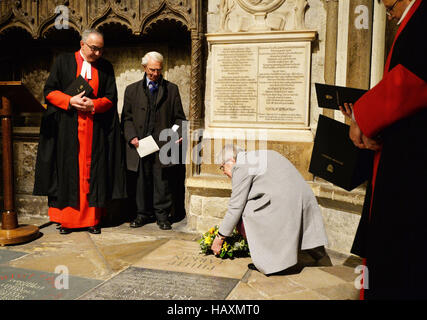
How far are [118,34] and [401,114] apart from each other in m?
4.73

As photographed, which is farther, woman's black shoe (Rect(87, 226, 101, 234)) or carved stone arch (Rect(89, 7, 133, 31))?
Result: carved stone arch (Rect(89, 7, 133, 31))

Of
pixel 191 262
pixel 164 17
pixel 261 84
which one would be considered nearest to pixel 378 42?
pixel 261 84

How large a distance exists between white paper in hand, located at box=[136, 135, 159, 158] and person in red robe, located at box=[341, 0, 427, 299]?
327 cm

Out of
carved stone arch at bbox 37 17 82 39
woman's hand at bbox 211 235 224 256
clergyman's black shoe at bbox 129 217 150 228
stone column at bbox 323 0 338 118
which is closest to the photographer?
woman's hand at bbox 211 235 224 256

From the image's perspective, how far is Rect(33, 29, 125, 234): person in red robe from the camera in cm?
442

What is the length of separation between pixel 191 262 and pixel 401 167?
2.37m

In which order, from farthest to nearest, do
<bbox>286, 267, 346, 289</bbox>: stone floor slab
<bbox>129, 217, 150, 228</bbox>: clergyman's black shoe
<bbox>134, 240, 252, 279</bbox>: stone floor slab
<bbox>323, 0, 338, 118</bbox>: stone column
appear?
<bbox>129, 217, 150, 228</bbox>: clergyman's black shoe → <bbox>323, 0, 338, 118</bbox>: stone column → <bbox>134, 240, 252, 279</bbox>: stone floor slab → <bbox>286, 267, 346, 289</bbox>: stone floor slab

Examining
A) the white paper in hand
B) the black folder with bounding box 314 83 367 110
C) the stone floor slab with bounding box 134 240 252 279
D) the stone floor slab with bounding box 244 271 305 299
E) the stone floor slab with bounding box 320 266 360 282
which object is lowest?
the stone floor slab with bounding box 320 266 360 282

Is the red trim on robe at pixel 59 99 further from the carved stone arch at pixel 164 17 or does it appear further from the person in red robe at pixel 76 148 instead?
the carved stone arch at pixel 164 17

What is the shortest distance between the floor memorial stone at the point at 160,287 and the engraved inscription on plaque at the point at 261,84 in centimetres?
208

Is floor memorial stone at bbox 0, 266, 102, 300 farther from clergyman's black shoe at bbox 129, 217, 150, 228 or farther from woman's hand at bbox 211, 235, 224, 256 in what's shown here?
clergyman's black shoe at bbox 129, 217, 150, 228

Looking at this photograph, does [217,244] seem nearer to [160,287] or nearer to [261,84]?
[160,287]

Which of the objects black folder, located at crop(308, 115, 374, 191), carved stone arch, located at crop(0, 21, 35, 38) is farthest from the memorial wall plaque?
carved stone arch, located at crop(0, 21, 35, 38)

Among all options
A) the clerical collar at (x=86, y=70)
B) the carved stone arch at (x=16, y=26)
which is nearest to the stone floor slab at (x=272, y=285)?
the clerical collar at (x=86, y=70)
